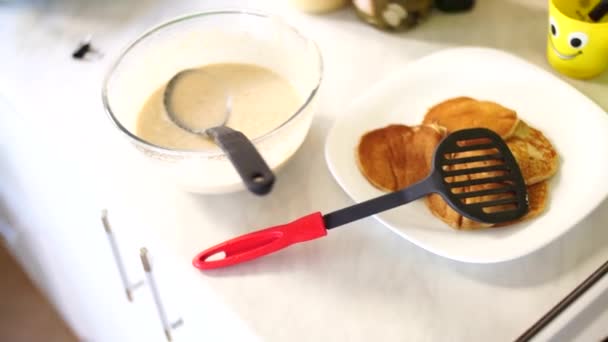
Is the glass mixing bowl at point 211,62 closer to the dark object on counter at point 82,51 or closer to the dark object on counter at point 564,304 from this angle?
the dark object on counter at point 82,51

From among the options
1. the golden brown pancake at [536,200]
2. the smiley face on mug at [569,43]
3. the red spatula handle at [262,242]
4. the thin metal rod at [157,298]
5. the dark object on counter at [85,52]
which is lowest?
the thin metal rod at [157,298]

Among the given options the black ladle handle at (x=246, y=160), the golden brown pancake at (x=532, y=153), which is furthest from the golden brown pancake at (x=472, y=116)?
the black ladle handle at (x=246, y=160)

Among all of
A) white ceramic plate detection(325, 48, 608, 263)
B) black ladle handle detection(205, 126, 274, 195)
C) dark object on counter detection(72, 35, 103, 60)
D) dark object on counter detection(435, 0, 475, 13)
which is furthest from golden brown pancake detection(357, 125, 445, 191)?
dark object on counter detection(72, 35, 103, 60)

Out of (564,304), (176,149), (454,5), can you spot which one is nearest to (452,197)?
(564,304)

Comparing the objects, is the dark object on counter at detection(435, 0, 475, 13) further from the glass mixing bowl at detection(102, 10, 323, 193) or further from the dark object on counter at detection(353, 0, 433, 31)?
the glass mixing bowl at detection(102, 10, 323, 193)

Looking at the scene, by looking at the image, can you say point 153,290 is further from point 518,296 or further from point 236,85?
point 518,296
